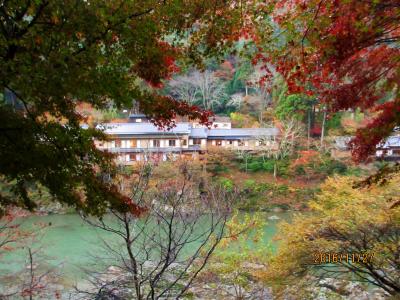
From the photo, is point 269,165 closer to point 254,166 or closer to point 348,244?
point 254,166

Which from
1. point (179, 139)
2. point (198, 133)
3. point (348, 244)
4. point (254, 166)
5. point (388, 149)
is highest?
point (198, 133)

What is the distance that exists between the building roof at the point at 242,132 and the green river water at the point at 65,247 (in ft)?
18.3

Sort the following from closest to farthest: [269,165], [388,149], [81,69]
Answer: [81,69] → [388,149] → [269,165]

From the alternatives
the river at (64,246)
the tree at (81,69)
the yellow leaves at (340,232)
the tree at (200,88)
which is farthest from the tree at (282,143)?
the tree at (81,69)

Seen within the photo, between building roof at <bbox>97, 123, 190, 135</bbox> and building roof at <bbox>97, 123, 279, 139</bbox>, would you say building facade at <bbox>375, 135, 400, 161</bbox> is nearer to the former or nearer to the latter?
building roof at <bbox>97, 123, 279, 139</bbox>

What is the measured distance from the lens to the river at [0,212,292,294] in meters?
11.2

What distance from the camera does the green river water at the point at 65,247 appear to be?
36.8 feet

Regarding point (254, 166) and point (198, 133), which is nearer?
point (254, 166)

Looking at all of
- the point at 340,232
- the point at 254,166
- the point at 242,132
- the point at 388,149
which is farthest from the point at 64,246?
the point at 242,132

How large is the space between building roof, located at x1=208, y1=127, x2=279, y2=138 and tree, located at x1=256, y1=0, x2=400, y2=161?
60.0ft

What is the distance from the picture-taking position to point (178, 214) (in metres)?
5.64

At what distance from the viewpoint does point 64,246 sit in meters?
13.8

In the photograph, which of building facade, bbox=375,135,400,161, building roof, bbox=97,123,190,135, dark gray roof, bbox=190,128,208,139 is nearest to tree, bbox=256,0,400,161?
building facade, bbox=375,135,400,161

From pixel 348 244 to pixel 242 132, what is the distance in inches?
716
